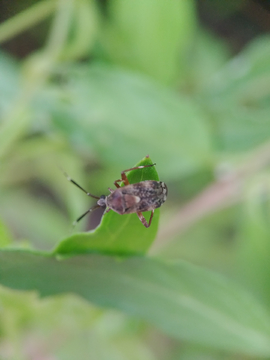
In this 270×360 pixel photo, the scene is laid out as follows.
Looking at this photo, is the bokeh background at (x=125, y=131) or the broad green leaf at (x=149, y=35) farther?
the broad green leaf at (x=149, y=35)

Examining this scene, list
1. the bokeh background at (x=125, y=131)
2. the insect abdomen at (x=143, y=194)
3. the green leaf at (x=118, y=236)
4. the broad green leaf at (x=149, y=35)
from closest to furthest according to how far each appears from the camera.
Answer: the green leaf at (x=118, y=236) → the insect abdomen at (x=143, y=194) → the bokeh background at (x=125, y=131) → the broad green leaf at (x=149, y=35)

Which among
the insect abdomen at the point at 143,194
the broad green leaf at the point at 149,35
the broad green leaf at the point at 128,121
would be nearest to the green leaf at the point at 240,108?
the broad green leaf at the point at 128,121

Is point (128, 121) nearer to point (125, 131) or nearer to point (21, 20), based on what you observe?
point (125, 131)

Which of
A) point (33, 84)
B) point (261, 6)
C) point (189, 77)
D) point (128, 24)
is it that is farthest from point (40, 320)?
point (261, 6)

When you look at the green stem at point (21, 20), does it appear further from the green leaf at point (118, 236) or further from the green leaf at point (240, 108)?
the green leaf at point (118, 236)

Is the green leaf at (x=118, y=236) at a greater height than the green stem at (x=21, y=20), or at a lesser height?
lesser

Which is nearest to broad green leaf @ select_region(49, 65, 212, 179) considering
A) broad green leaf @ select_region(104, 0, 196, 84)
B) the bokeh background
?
the bokeh background

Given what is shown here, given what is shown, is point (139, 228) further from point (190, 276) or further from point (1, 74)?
point (1, 74)
